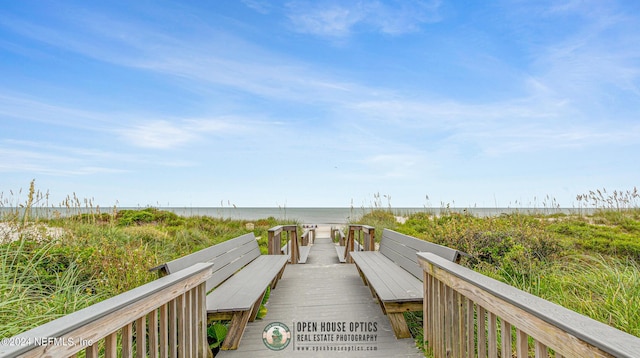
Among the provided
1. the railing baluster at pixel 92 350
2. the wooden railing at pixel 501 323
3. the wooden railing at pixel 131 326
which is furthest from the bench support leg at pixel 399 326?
the railing baluster at pixel 92 350

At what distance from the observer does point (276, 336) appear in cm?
318

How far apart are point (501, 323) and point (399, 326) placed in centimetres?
Answer: 154

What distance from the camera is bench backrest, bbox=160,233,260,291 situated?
8.84ft

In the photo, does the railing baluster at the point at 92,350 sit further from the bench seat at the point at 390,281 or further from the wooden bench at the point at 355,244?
the wooden bench at the point at 355,244

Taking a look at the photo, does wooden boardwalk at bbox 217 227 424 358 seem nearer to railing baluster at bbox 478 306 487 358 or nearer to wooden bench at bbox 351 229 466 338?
wooden bench at bbox 351 229 466 338

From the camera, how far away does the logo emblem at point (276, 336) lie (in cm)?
299

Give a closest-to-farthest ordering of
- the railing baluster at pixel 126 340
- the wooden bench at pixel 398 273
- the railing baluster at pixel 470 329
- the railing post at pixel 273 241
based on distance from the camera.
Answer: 1. the railing baluster at pixel 126 340
2. the railing baluster at pixel 470 329
3. the wooden bench at pixel 398 273
4. the railing post at pixel 273 241

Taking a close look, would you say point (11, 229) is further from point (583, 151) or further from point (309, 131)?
point (583, 151)

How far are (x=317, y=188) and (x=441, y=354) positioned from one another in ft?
85.6

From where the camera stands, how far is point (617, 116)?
8797mm

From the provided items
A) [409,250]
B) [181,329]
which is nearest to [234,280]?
[181,329]

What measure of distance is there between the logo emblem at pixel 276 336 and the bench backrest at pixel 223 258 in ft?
2.25

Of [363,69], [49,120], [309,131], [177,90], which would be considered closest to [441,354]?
[363,69]

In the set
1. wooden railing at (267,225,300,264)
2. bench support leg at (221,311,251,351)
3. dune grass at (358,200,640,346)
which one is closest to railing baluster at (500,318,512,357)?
dune grass at (358,200,640,346)
